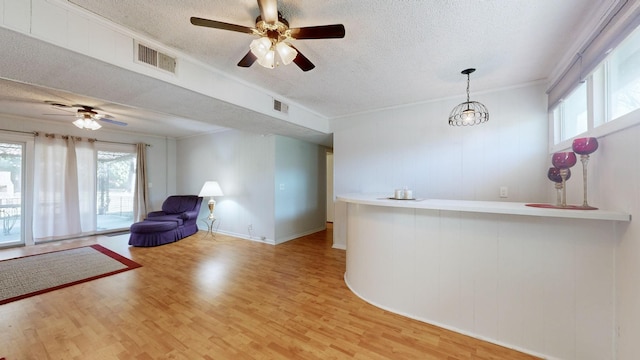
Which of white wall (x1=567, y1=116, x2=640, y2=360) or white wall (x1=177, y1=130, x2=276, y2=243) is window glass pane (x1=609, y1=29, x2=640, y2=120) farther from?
white wall (x1=177, y1=130, x2=276, y2=243)

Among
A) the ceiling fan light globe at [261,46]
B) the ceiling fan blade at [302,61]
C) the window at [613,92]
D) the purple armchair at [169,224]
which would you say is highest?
the ceiling fan blade at [302,61]

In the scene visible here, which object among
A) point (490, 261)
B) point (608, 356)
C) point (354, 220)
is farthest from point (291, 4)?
point (608, 356)

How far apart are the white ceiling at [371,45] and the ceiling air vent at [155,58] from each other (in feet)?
0.39

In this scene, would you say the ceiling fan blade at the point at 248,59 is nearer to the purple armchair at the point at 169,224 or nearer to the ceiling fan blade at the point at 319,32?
the ceiling fan blade at the point at 319,32

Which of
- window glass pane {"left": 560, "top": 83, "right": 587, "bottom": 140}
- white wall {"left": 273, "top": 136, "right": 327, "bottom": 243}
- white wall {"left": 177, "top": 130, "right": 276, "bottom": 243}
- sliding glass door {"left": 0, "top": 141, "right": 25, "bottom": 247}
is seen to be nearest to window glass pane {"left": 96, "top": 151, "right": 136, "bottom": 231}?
sliding glass door {"left": 0, "top": 141, "right": 25, "bottom": 247}

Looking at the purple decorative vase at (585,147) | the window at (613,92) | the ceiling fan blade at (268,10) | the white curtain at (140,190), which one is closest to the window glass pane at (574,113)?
the window at (613,92)

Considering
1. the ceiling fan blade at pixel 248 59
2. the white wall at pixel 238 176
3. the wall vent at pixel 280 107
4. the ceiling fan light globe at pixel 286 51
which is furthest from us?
the white wall at pixel 238 176

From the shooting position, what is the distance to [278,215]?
479cm

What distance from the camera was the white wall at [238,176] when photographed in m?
4.86

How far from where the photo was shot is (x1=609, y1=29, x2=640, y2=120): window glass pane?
1423 millimetres

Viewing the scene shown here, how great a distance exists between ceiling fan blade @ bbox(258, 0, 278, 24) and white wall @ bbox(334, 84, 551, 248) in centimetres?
280

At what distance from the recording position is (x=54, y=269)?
3.22 metres

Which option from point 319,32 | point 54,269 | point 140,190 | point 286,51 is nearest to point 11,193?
point 140,190

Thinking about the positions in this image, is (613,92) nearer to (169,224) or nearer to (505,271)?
(505,271)
